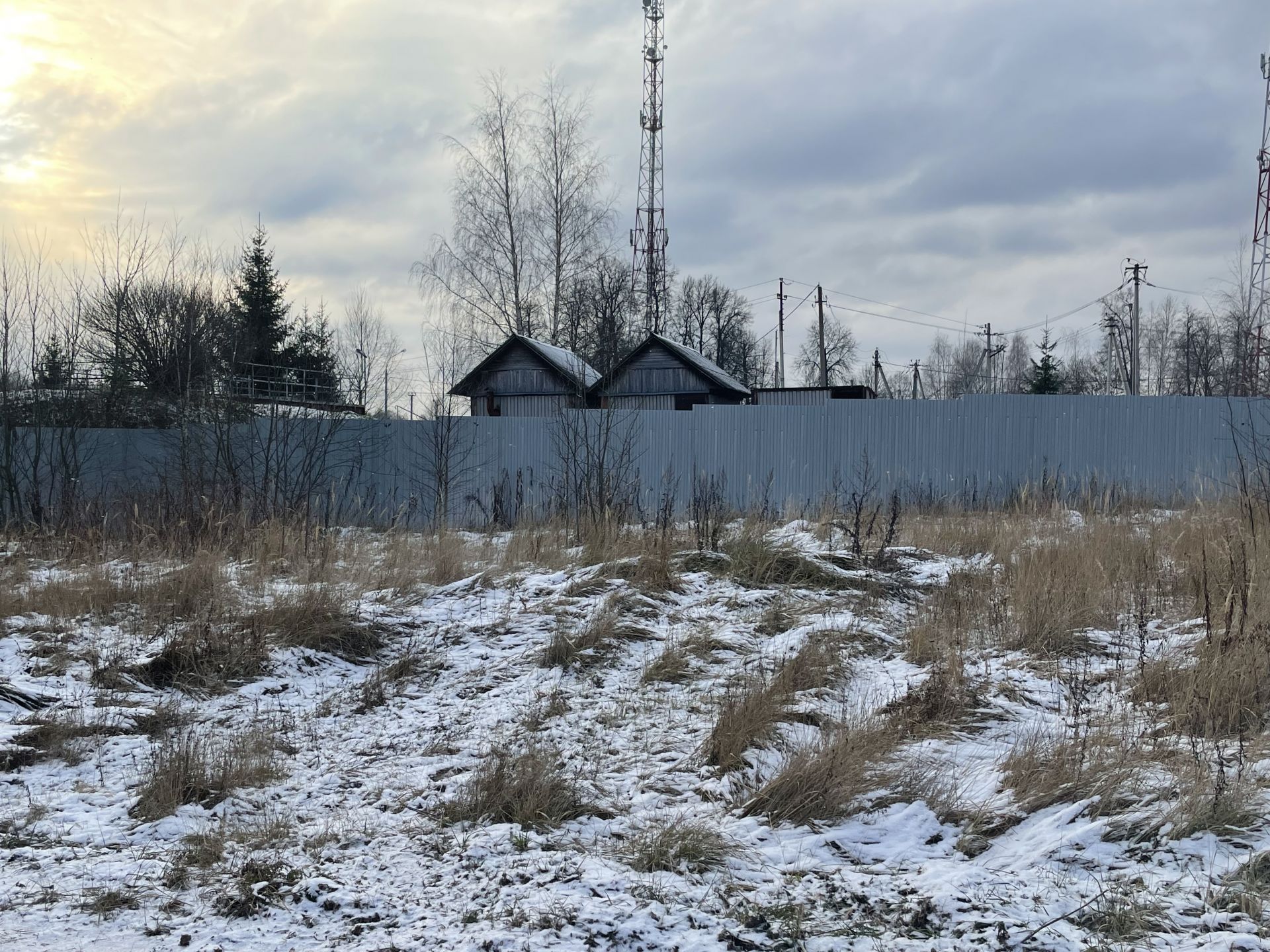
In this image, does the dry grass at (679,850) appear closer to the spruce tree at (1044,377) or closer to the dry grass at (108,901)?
the dry grass at (108,901)

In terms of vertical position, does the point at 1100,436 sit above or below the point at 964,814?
above

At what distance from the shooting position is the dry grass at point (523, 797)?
2.82m

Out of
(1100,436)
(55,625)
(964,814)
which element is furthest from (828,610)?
(1100,436)

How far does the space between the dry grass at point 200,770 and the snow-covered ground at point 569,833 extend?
64 mm

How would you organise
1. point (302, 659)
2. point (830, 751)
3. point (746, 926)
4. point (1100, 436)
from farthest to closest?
1. point (1100, 436)
2. point (302, 659)
3. point (830, 751)
4. point (746, 926)

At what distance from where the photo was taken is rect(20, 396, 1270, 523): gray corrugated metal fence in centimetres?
1361

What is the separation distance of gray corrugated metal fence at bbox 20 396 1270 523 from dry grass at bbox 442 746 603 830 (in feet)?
31.4

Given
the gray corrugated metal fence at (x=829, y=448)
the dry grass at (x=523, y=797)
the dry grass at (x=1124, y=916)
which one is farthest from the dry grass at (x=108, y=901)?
the gray corrugated metal fence at (x=829, y=448)

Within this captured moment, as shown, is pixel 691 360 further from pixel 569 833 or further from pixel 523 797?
pixel 569 833

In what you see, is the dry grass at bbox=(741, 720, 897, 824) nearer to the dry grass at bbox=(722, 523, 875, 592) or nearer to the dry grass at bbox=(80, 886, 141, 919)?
the dry grass at bbox=(80, 886, 141, 919)

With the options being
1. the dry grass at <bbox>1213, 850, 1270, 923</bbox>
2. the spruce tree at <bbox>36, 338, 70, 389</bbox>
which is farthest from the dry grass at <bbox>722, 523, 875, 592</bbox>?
the spruce tree at <bbox>36, 338, 70, 389</bbox>

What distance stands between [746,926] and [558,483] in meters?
9.87

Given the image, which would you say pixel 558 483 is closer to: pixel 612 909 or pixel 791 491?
pixel 791 491

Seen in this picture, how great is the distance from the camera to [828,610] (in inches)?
207
